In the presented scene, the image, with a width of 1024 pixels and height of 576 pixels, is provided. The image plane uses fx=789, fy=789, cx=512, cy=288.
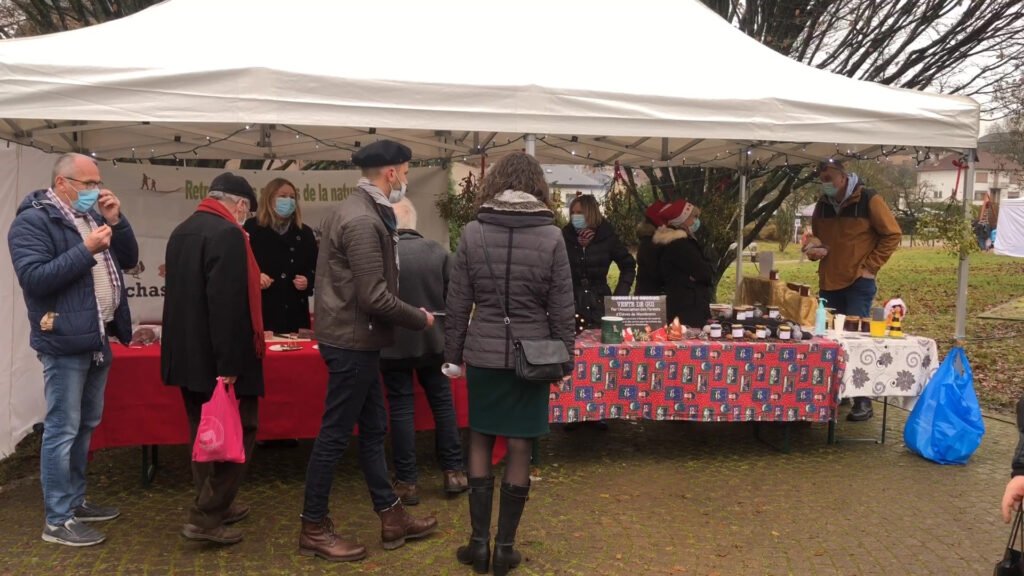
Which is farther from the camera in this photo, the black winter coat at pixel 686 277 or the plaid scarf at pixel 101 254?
the black winter coat at pixel 686 277

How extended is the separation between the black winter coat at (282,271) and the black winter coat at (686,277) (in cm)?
246

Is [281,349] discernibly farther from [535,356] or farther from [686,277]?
[686,277]

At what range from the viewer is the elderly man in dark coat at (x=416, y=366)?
3932 millimetres

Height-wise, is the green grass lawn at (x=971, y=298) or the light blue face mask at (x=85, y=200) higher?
the light blue face mask at (x=85, y=200)

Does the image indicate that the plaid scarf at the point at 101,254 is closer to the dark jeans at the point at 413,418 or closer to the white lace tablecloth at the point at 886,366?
the dark jeans at the point at 413,418

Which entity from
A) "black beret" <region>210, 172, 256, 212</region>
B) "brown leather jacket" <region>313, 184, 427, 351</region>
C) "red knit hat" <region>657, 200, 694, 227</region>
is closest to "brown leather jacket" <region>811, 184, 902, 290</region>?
"red knit hat" <region>657, 200, 694, 227</region>

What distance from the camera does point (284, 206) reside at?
504cm

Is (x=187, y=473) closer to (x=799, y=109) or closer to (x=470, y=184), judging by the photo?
(x=470, y=184)

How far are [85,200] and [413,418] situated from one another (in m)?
1.84

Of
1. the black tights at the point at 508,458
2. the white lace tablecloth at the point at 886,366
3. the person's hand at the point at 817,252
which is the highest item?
the person's hand at the point at 817,252

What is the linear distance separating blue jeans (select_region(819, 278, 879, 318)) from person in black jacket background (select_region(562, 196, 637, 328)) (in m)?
1.76

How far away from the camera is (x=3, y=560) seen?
3.39m

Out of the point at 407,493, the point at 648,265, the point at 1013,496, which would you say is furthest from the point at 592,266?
the point at 1013,496

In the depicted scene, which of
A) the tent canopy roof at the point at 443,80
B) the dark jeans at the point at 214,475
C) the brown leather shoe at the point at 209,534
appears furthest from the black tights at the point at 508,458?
the tent canopy roof at the point at 443,80
